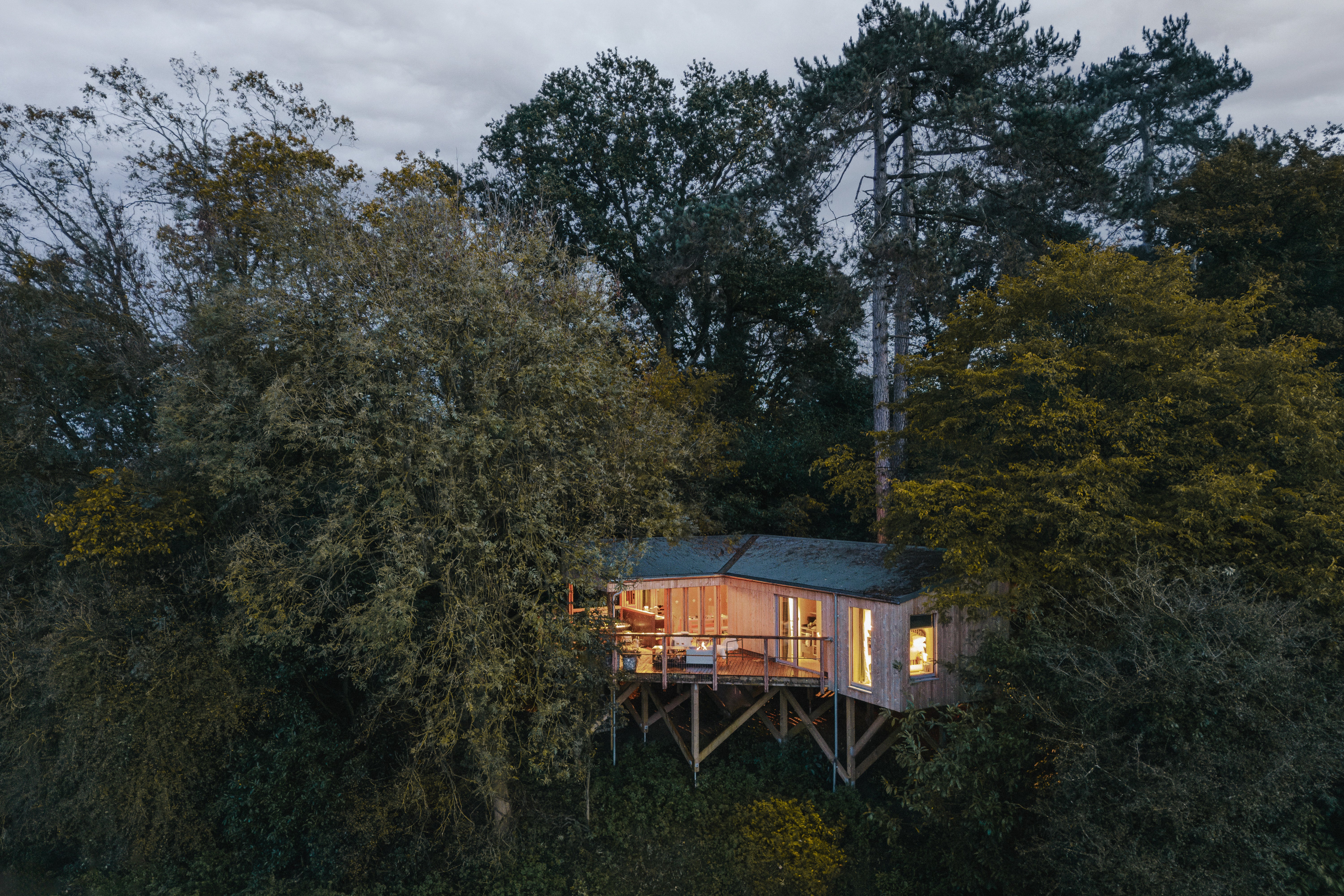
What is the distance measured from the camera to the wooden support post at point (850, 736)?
1291cm

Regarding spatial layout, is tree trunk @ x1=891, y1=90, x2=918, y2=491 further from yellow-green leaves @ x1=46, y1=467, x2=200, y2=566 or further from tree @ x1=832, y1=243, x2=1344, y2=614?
yellow-green leaves @ x1=46, y1=467, x2=200, y2=566

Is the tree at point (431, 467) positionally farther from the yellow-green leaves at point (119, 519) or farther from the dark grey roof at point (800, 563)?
the dark grey roof at point (800, 563)

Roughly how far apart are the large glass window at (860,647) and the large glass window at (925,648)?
0.78 meters

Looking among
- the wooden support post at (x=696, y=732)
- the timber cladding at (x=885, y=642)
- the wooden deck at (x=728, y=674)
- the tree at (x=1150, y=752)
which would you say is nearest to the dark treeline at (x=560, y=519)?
the tree at (x=1150, y=752)

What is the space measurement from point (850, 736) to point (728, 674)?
2.58 m

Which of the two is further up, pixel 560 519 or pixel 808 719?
pixel 560 519

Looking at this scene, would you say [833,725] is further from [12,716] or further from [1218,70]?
[1218,70]

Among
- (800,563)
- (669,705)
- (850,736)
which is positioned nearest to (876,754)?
(850,736)

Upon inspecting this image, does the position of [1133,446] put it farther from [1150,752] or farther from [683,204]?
[683,204]

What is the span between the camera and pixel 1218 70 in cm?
2038

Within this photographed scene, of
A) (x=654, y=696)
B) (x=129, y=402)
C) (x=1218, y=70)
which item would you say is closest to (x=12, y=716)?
(x=129, y=402)

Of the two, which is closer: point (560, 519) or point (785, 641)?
point (560, 519)

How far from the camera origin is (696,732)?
13453mm

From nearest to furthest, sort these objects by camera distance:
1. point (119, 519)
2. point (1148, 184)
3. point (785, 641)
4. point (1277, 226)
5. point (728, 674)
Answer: point (119, 519) → point (728, 674) → point (785, 641) → point (1277, 226) → point (1148, 184)
